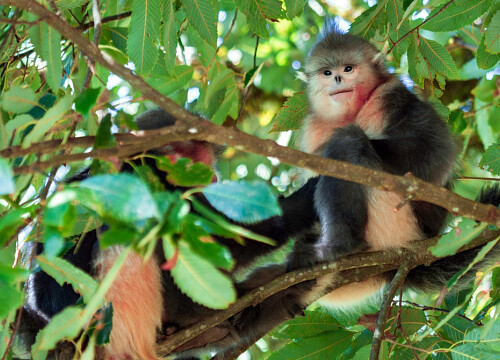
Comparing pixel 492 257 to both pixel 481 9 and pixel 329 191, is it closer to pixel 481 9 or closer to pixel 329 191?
pixel 329 191

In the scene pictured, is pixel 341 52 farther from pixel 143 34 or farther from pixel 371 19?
pixel 143 34

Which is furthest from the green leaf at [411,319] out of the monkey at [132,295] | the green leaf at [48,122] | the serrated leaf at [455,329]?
the green leaf at [48,122]

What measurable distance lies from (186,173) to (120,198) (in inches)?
16.4

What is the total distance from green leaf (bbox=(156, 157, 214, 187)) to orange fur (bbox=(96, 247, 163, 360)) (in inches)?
74.7

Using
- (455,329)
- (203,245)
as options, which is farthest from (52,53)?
(455,329)

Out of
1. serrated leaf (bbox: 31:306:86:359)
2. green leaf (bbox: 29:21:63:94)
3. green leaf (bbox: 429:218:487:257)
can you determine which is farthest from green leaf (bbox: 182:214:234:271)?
green leaf (bbox: 29:21:63:94)

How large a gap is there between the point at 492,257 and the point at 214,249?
269 centimetres

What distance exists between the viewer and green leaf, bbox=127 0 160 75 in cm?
322

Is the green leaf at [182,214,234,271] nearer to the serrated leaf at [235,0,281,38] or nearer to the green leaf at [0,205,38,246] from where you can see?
the green leaf at [0,205,38,246]

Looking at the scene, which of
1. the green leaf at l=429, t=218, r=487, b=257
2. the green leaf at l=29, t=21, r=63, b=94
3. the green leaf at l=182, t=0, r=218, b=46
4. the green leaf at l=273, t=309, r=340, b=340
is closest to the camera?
the green leaf at l=429, t=218, r=487, b=257

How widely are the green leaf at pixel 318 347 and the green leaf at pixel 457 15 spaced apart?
191 cm

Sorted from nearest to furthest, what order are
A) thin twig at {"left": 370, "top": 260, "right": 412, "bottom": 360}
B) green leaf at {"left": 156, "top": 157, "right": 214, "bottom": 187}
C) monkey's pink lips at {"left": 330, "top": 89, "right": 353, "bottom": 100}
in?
green leaf at {"left": 156, "top": 157, "right": 214, "bottom": 187}
thin twig at {"left": 370, "top": 260, "right": 412, "bottom": 360}
monkey's pink lips at {"left": 330, "top": 89, "right": 353, "bottom": 100}

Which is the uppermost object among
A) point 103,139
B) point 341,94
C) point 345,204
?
point 103,139

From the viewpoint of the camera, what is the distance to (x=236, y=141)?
7.27ft
